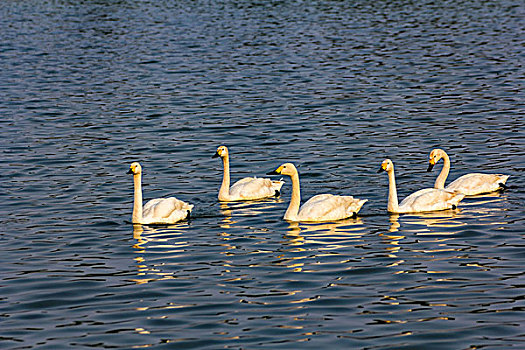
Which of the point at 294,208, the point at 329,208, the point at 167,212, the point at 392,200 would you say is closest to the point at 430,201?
the point at 392,200

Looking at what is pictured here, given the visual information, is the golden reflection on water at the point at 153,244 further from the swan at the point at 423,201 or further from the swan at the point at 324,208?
the swan at the point at 423,201

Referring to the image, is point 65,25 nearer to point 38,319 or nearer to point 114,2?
point 114,2

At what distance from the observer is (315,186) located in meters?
22.9

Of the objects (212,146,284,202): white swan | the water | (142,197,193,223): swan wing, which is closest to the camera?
the water

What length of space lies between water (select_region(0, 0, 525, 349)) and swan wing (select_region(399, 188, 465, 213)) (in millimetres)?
362

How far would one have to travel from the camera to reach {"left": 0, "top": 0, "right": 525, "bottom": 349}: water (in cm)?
1423

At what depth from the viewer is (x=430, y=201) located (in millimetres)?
20016

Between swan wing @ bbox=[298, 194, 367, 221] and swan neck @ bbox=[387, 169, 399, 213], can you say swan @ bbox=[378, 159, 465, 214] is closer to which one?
swan neck @ bbox=[387, 169, 399, 213]

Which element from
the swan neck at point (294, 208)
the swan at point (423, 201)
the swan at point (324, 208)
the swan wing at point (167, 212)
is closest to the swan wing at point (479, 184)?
the swan at point (423, 201)

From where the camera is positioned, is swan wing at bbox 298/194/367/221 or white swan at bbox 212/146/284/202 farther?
white swan at bbox 212/146/284/202

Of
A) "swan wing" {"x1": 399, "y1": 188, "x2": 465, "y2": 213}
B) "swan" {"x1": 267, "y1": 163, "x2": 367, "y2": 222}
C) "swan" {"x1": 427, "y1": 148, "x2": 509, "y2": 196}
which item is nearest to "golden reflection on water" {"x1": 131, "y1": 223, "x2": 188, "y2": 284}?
"swan" {"x1": 267, "y1": 163, "x2": 367, "y2": 222}

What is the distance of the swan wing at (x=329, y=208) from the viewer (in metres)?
19.7

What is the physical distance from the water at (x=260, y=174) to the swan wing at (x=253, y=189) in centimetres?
22

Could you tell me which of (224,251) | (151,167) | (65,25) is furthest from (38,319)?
(65,25)
